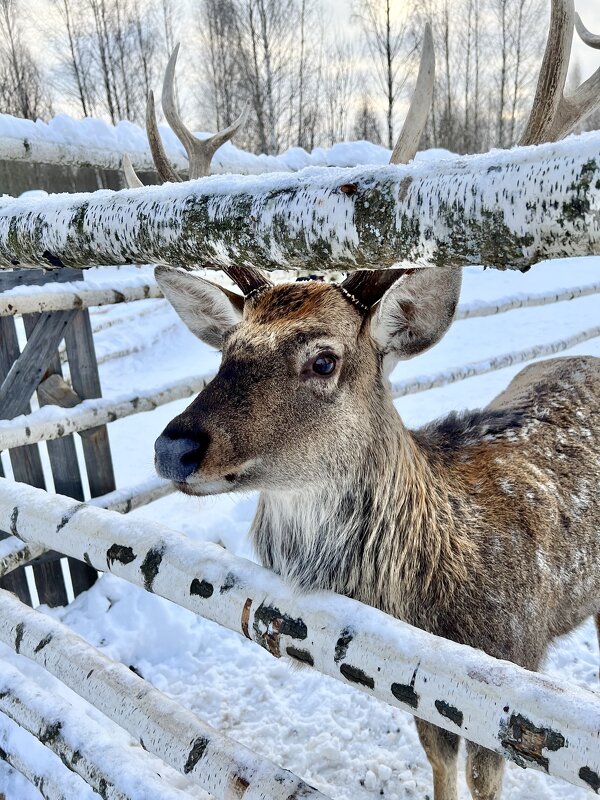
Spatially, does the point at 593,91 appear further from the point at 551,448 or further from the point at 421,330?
the point at 551,448

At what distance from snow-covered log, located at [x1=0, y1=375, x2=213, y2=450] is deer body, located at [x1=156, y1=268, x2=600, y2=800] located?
54.0 inches

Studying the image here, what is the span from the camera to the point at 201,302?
221 cm

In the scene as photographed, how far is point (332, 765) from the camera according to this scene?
2.67m

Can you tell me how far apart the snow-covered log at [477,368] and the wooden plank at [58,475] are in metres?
2.21

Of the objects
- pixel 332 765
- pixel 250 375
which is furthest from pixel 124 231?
pixel 332 765

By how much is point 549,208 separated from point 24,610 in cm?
207

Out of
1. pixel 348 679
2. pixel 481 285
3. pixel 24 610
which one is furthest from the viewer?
pixel 481 285

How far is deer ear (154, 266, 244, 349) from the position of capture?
2129mm

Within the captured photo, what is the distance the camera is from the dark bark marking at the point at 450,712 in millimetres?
1098

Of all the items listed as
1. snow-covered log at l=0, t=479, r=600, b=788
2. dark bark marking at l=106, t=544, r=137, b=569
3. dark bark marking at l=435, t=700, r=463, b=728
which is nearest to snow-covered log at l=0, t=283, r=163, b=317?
snow-covered log at l=0, t=479, r=600, b=788

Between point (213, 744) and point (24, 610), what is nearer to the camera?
point (213, 744)

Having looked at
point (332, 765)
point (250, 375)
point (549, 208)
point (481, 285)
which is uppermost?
point (549, 208)

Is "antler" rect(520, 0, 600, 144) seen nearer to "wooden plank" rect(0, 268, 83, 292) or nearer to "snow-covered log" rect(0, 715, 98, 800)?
"snow-covered log" rect(0, 715, 98, 800)

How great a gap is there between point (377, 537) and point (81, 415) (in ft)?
6.97
